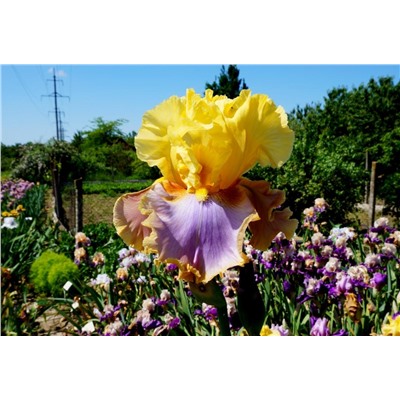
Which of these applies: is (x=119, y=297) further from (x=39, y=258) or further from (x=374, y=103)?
(x=374, y=103)

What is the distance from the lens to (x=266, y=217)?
68cm

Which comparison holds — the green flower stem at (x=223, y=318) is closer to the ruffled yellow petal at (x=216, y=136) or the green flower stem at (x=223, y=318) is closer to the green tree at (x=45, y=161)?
the ruffled yellow petal at (x=216, y=136)

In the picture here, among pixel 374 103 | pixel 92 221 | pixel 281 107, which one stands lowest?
pixel 92 221

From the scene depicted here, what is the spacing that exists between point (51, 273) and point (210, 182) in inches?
82.4

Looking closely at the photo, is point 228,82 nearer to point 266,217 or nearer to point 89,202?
point 89,202

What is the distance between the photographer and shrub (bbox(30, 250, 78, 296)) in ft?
8.23

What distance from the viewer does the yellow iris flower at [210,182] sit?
24.8 inches

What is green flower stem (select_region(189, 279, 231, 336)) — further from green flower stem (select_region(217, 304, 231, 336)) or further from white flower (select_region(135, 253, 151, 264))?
white flower (select_region(135, 253, 151, 264))

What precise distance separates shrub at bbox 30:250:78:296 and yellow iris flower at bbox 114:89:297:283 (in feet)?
6.37

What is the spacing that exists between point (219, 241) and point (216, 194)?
0.26ft

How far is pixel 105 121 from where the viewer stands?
9383mm

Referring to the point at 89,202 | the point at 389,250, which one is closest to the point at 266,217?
the point at 389,250

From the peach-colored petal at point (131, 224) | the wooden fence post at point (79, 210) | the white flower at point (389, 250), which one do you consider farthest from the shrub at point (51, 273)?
the peach-colored petal at point (131, 224)

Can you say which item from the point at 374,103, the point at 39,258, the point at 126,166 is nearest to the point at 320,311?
the point at 39,258
